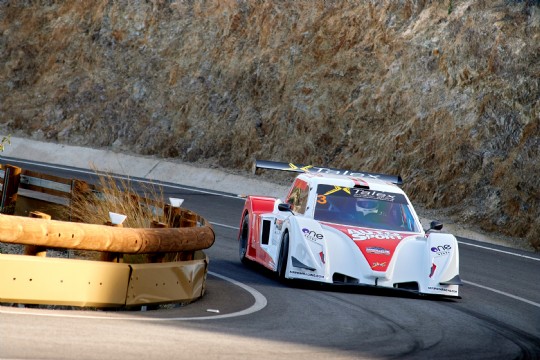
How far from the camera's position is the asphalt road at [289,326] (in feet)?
27.7

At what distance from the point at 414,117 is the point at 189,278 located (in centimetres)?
1852

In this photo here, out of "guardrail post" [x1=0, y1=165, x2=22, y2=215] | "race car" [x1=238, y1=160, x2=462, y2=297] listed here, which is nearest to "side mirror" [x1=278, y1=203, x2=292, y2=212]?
"race car" [x1=238, y1=160, x2=462, y2=297]

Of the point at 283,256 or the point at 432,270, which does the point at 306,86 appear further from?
the point at 432,270

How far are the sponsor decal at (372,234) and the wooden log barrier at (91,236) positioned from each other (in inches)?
98.7

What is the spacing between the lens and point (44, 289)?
1000 cm

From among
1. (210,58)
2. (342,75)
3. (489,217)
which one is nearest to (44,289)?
(489,217)

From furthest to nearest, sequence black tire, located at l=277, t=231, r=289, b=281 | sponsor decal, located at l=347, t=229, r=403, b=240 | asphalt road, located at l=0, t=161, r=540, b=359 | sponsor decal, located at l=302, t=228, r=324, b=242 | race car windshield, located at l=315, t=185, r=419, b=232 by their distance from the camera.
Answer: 1. race car windshield, located at l=315, t=185, r=419, b=232
2. black tire, located at l=277, t=231, r=289, b=281
3. sponsor decal, located at l=347, t=229, r=403, b=240
4. sponsor decal, located at l=302, t=228, r=324, b=242
5. asphalt road, located at l=0, t=161, r=540, b=359

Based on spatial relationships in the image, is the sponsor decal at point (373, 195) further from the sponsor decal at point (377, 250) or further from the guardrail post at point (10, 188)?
the guardrail post at point (10, 188)

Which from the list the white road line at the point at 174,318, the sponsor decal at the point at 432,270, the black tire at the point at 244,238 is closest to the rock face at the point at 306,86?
the black tire at the point at 244,238

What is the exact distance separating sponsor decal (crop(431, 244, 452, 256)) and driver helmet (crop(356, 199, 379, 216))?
1.18m

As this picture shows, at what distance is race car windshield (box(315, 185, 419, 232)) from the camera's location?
1398 centimetres

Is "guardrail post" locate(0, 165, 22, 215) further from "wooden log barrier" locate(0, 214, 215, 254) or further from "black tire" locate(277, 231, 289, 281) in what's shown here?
"wooden log barrier" locate(0, 214, 215, 254)

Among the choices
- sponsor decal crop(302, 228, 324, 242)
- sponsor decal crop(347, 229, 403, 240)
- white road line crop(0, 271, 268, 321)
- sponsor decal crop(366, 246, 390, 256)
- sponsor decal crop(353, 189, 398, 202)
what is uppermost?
sponsor decal crop(353, 189, 398, 202)

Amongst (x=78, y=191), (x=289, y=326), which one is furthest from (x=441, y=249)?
(x=78, y=191)
